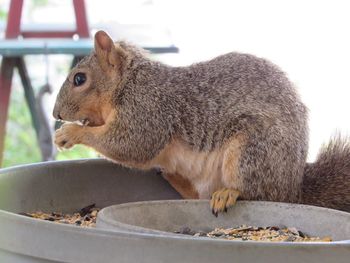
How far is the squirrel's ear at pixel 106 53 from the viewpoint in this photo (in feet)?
4.94

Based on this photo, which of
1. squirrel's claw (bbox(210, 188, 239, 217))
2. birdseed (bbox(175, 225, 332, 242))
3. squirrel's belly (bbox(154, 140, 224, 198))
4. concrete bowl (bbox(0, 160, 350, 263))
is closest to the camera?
concrete bowl (bbox(0, 160, 350, 263))

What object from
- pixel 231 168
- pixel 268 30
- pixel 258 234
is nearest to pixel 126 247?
pixel 258 234

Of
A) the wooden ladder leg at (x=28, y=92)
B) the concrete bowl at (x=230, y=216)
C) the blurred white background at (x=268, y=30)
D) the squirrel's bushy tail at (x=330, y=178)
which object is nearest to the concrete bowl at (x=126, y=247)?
the concrete bowl at (x=230, y=216)

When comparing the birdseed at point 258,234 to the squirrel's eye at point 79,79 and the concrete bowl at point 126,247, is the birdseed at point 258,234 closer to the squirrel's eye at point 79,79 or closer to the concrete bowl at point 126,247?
the concrete bowl at point 126,247

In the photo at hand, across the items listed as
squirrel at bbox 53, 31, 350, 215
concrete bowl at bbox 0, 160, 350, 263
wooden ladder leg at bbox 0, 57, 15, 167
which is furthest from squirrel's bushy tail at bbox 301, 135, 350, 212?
wooden ladder leg at bbox 0, 57, 15, 167

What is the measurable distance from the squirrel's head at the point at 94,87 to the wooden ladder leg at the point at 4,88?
1.12 m

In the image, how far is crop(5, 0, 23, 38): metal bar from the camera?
2.66m

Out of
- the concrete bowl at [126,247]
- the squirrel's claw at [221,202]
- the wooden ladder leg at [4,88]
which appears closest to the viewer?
the concrete bowl at [126,247]

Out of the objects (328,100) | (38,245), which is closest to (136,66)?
(38,245)

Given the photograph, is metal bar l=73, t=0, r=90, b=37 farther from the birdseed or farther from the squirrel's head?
the birdseed

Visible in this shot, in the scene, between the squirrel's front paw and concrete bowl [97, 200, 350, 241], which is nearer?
concrete bowl [97, 200, 350, 241]

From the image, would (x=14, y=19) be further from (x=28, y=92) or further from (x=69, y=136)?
(x=69, y=136)

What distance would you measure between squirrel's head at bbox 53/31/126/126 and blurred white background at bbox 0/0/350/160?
1.32 meters

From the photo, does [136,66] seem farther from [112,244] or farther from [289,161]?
[112,244]
